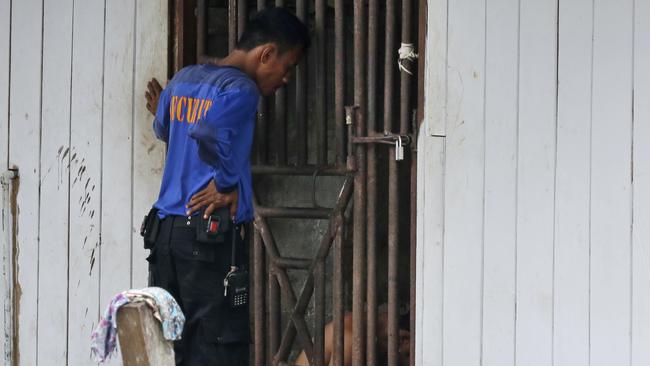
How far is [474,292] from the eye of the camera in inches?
171

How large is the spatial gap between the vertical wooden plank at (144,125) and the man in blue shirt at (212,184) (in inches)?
16.6

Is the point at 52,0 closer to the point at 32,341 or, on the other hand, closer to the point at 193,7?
the point at 193,7

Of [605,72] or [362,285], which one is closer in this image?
[605,72]

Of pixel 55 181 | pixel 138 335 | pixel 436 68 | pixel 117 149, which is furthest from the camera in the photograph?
pixel 55 181

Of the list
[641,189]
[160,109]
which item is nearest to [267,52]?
[160,109]

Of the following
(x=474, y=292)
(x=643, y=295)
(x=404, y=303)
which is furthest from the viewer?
(x=404, y=303)

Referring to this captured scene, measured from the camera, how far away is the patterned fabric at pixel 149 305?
3.04 meters

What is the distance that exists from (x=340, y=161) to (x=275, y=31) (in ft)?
1.99

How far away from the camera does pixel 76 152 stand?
5059 mm

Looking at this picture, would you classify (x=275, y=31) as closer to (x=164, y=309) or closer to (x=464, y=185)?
(x=464, y=185)

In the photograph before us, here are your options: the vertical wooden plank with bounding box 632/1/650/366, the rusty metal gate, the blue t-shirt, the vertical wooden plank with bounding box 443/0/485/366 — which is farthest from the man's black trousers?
the vertical wooden plank with bounding box 632/1/650/366

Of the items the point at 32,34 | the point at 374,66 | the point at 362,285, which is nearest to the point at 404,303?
the point at 362,285

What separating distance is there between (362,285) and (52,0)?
1917 mm

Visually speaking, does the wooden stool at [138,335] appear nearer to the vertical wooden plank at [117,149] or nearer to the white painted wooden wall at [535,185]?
the white painted wooden wall at [535,185]
